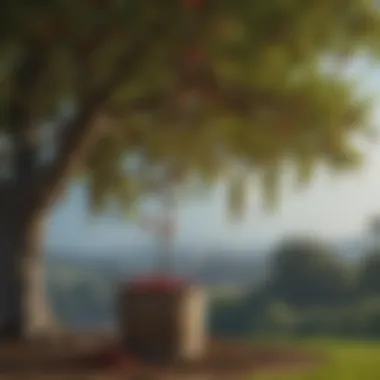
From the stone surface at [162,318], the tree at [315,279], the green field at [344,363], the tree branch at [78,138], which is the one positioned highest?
the tree branch at [78,138]

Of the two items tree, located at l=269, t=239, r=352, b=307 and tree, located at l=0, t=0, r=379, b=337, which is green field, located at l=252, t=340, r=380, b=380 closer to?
tree, located at l=269, t=239, r=352, b=307

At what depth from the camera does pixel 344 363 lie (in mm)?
1044

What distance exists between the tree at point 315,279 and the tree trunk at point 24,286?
34cm

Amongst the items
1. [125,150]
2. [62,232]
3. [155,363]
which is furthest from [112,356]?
[125,150]

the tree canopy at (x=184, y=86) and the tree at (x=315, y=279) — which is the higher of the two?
the tree canopy at (x=184, y=86)

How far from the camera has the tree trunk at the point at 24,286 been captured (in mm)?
1106

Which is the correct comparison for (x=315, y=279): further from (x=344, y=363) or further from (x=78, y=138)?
(x=78, y=138)

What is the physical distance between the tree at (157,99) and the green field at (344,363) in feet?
0.73

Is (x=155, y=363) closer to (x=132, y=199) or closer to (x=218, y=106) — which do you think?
(x=132, y=199)

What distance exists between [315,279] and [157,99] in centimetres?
34

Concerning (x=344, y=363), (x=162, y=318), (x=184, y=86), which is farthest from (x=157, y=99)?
(x=344, y=363)

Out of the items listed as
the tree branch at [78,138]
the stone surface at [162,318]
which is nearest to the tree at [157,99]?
the tree branch at [78,138]

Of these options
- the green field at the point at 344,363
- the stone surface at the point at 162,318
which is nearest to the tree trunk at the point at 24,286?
the stone surface at the point at 162,318

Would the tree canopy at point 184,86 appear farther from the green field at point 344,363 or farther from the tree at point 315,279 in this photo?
the green field at point 344,363
